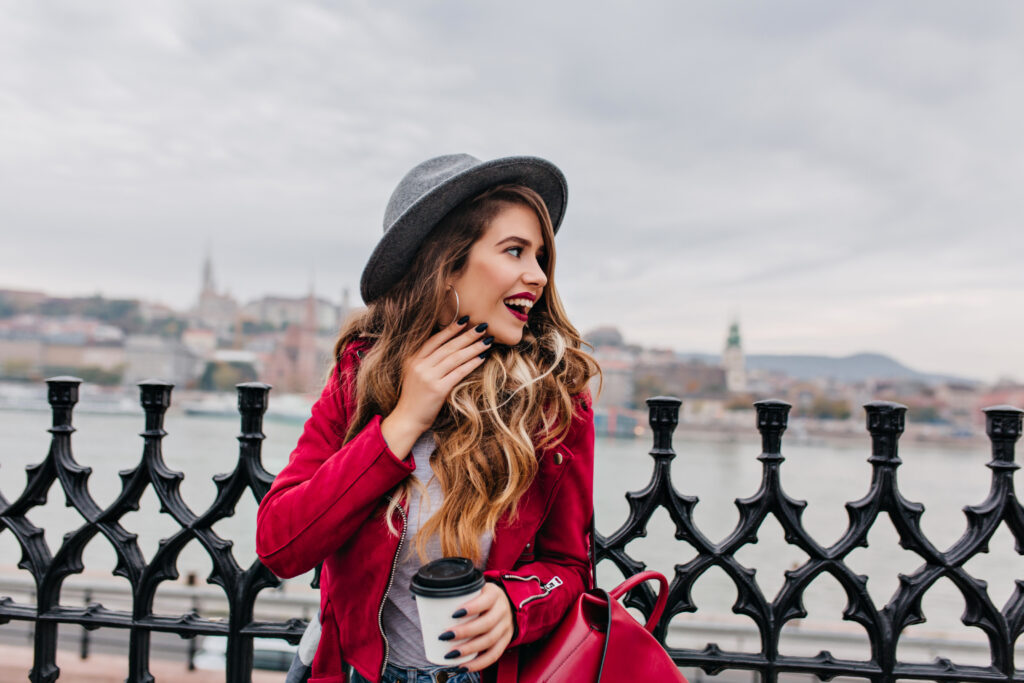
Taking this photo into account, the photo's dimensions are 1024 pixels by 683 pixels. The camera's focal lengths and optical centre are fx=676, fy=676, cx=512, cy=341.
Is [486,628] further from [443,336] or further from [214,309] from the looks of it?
[214,309]

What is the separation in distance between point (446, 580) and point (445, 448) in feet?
1.00

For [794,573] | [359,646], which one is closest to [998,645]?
[794,573]

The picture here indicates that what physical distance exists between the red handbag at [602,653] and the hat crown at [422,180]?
0.81 m

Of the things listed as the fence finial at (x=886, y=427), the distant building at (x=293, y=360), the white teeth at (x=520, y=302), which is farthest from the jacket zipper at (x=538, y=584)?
the distant building at (x=293, y=360)

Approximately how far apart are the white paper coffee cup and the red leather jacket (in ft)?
0.47

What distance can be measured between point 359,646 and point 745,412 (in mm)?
50807

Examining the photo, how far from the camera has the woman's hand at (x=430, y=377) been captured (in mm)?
1229

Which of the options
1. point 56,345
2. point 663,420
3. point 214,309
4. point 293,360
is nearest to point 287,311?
point 214,309

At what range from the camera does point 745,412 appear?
48.9m

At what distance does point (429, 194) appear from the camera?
1277 mm

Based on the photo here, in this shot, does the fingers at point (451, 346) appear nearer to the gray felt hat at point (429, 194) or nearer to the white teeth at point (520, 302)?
the white teeth at point (520, 302)

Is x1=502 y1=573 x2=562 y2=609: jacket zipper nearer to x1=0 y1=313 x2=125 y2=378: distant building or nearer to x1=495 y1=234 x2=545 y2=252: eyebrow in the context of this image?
x1=495 y1=234 x2=545 y2=252: eyebrow

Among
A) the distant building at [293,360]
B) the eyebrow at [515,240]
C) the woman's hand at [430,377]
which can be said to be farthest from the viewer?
the distant building at [293,360]

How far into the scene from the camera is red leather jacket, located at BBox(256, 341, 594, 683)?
118 cm
